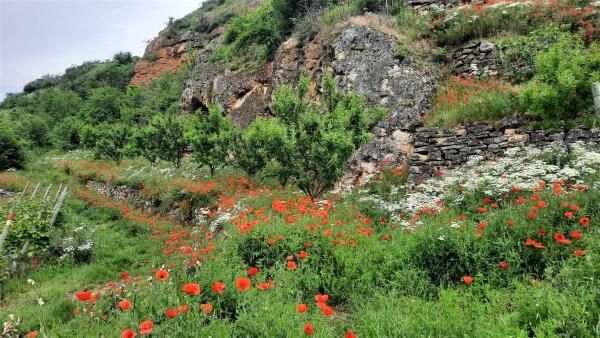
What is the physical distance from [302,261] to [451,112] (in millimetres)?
10521

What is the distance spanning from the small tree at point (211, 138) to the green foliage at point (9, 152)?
1820 centimetres

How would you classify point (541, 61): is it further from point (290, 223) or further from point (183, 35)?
point (183, 35)

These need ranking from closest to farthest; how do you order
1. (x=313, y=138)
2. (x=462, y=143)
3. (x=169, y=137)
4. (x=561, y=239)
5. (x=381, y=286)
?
(x=561, y=239) < (x=381, y=286) < (x=313, y=138) < (x=462, y=143) < (x=169, y=137)

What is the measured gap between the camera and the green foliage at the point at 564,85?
26.1ft

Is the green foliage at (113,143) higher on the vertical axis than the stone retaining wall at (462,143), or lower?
A: higher

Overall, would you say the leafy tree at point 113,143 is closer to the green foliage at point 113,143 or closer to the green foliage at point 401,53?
the green foliage at point 113,143

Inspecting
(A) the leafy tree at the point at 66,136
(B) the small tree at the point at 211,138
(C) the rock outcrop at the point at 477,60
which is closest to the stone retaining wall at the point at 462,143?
(C) the rock outcrop at the point at 477,60

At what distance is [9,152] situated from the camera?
82.7 feet

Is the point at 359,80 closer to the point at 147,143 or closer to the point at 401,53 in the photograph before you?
the point at 401,53

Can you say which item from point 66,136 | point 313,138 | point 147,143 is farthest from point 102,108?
point 313,138

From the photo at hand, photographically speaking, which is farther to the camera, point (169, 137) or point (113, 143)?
point (113, 143)

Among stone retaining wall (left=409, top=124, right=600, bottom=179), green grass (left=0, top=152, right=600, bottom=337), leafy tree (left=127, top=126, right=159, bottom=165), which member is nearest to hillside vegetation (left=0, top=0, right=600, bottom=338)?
green grass (left=0, top=152, right=600, bottom=337)

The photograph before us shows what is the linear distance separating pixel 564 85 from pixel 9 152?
34566mm

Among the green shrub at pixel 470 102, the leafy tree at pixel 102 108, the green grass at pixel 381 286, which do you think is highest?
the leafy tree at pixel 102 108
